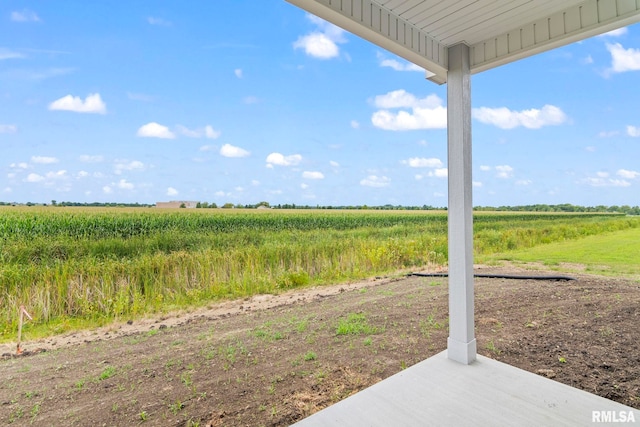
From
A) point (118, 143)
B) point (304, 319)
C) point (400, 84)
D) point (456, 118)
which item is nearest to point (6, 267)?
point (118, 143)

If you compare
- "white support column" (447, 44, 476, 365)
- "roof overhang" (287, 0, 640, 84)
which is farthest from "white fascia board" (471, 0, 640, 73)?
"white support column" (447, 44, 476, 365)

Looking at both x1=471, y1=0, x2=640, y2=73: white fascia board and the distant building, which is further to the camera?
the distant building

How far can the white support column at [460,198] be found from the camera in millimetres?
1984

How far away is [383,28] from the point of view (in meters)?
1.56

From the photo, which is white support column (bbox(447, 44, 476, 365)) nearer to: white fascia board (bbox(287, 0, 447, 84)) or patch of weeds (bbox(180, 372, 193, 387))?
white fascia board (bbox(287, 0, 447, 84))

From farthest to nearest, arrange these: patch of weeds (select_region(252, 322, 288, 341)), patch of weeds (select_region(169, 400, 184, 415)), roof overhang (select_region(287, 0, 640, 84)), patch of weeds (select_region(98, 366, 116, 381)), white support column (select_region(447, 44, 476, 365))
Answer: patch of weeds (select_region(252, 322, 288, 341)), white support column (select_region(447, 44, 476, 365)), patch of weeds (select_region(98, 366, 116, 381)), patch of weeds (select_region(169, 400, 184, 415)), roof overhang (select_region(287, 0, 640, 84))

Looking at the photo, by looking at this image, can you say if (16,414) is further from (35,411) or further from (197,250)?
(197,250)

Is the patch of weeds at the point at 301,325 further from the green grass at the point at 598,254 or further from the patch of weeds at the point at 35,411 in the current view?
the green grass at the point at 598,254

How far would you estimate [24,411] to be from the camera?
5.22 feet

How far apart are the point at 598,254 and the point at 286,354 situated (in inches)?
153

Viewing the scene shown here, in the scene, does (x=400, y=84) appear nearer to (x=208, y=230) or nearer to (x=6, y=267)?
(x=208, y=230)

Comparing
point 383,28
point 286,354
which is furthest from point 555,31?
point 286,354

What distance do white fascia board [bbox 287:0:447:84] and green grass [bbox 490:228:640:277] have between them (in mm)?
3084

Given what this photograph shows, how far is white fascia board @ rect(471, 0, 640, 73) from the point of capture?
1532 millimetres
